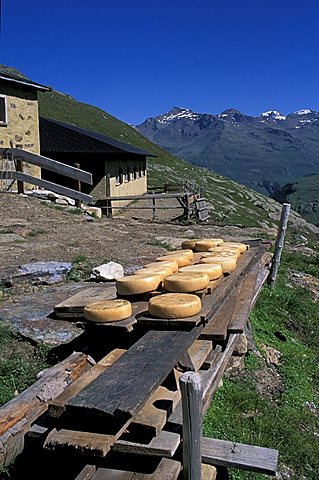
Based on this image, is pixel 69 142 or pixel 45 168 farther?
pixel 69 142

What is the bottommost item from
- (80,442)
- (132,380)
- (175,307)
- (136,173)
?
(80,442)

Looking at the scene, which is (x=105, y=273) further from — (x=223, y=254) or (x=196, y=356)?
(x=196, y=356)

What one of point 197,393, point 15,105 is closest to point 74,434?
point 197,393

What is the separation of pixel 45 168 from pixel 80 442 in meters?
14.5

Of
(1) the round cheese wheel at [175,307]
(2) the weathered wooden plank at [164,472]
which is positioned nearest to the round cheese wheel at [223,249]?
(1) the round cheese wheel at [175,307]

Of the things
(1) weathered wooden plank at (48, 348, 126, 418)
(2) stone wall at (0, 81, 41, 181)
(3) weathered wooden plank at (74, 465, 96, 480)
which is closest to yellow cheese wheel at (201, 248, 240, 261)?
(1) weathered wooden plank at (48, 348, 126, 418)

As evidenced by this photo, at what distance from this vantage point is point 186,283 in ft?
15.0

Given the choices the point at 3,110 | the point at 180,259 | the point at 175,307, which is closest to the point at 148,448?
the point at 175,307

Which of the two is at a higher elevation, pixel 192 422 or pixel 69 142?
pixel 69 142

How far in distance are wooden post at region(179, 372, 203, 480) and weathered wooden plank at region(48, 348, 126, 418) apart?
777 millimetres

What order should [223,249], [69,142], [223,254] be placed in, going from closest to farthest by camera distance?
[223,254] < [223,249] < [69,142]

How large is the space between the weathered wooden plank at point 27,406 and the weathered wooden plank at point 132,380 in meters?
0.72

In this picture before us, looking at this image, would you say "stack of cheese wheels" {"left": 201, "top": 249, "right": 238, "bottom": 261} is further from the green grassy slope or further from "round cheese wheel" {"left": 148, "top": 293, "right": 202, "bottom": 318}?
the green grassy slope

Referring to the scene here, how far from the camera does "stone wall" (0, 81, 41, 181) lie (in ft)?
63.2
